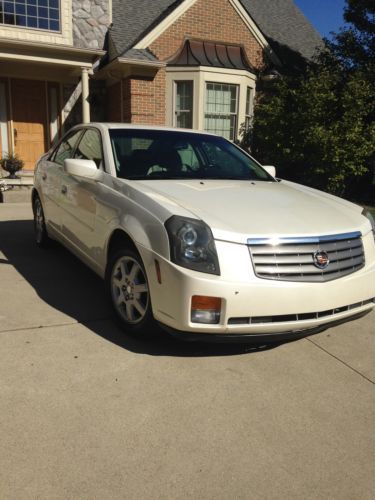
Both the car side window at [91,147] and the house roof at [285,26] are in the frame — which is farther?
the house roof at [285,26]

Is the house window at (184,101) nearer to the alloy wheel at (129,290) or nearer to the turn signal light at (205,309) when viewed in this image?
the alloy wheel at (129,290)

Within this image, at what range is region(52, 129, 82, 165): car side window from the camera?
503 cm

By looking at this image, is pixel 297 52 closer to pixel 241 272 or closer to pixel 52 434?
pixel 241 272

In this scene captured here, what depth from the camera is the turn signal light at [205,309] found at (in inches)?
111

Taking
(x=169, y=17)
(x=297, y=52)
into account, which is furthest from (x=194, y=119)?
(x=297, y=52)

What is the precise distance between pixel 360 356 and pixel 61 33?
11.9 meters

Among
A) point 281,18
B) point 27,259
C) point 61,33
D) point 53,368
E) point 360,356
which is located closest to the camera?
point 53,368

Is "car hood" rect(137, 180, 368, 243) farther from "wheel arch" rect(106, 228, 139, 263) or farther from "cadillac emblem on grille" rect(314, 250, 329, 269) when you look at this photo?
"wheel arch" rect(106, 228, 139, 263)

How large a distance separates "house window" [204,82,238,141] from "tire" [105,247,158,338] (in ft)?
35.2

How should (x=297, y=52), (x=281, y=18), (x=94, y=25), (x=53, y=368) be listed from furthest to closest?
1. (x=281, y=18)
2. (x=297, y=52)
3. (x=94, y=25)
4. (x=53, y=368)

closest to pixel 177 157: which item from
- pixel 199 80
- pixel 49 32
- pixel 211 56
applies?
pixel 199 80

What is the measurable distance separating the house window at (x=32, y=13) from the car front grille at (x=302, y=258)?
458 inches

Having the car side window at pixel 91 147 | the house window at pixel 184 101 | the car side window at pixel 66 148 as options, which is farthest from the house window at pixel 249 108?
the car side window at pixel 91 147

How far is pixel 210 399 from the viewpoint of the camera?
2.80 meters
